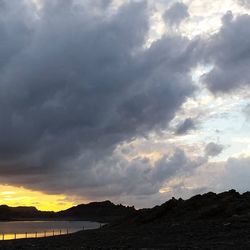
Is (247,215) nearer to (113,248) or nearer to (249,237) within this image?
(249,237)

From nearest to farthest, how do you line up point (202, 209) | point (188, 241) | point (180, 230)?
1. point (188, 241)
2. point (180, 230)
3. point (202, 209)

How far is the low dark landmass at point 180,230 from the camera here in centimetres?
5388

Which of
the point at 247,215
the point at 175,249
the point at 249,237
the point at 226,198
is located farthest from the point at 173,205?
the point at 175,249

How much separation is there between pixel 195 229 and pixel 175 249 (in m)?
25.3

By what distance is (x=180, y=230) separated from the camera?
7219cm

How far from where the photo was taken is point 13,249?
58438 millimetres

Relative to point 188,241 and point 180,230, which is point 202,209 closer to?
point 180,230

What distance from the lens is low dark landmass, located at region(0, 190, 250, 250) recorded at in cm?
5388


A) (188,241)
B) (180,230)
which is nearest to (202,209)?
(180,230)

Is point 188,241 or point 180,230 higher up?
point 180,230

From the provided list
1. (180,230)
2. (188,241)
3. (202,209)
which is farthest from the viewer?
(202,209)

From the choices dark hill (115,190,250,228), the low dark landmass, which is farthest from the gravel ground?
dark hill (115,190,250,228)

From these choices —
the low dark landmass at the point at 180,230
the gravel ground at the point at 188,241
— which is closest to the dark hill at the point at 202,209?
the low dark landmass at the point at 180,230

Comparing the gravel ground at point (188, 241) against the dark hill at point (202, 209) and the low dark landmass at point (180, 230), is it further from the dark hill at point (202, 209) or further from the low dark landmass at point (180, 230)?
the dark hill at point (202, 209)
